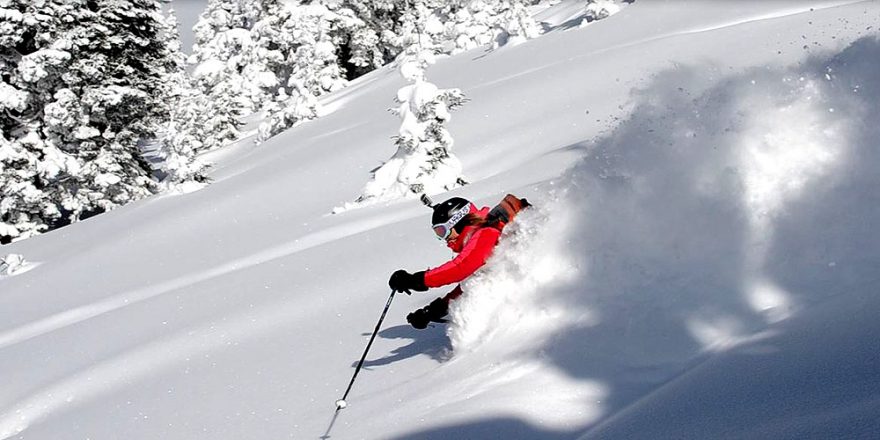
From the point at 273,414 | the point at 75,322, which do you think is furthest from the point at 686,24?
the point at 273,414

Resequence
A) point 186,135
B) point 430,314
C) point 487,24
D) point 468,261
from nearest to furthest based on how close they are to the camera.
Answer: point 468,261 → point 430,314 → point 186,135 → point 487,24

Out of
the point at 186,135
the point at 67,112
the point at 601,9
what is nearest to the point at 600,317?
the point at 186,135

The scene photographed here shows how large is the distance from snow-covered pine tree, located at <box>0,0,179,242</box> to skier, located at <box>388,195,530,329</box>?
20159mm

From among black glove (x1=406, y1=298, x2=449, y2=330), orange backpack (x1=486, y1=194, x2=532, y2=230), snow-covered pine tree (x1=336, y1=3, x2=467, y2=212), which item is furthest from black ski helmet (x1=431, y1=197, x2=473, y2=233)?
snow-covered pine tree (x1=336, y1=3, x2=467, y2=212)

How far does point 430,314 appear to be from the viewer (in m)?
6.09

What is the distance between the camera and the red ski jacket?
5875 millimetres

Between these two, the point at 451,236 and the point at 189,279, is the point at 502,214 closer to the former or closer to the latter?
the point at 451,236

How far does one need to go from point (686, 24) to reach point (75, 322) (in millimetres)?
18070

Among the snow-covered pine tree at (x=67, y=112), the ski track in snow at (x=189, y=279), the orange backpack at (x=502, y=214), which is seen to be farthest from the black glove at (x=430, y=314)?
the snow-covered pine tree at (x=67, y=112)

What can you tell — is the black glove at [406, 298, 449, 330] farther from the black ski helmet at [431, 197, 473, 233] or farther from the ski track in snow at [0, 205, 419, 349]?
the ski track in snow at [0, 205, 419, 349]

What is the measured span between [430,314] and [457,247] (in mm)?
603

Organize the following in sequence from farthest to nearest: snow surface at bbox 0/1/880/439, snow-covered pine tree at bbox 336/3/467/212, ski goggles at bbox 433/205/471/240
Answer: snow-covered pine tree at bbox 336/3/467/212 → ski goggles at bbox 433/205/471/240 → snow surface at bbox 0/1/880/439

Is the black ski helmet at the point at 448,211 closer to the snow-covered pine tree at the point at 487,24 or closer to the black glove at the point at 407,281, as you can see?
the black glove at the point at 407,281

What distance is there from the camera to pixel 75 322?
1116 centimetres
